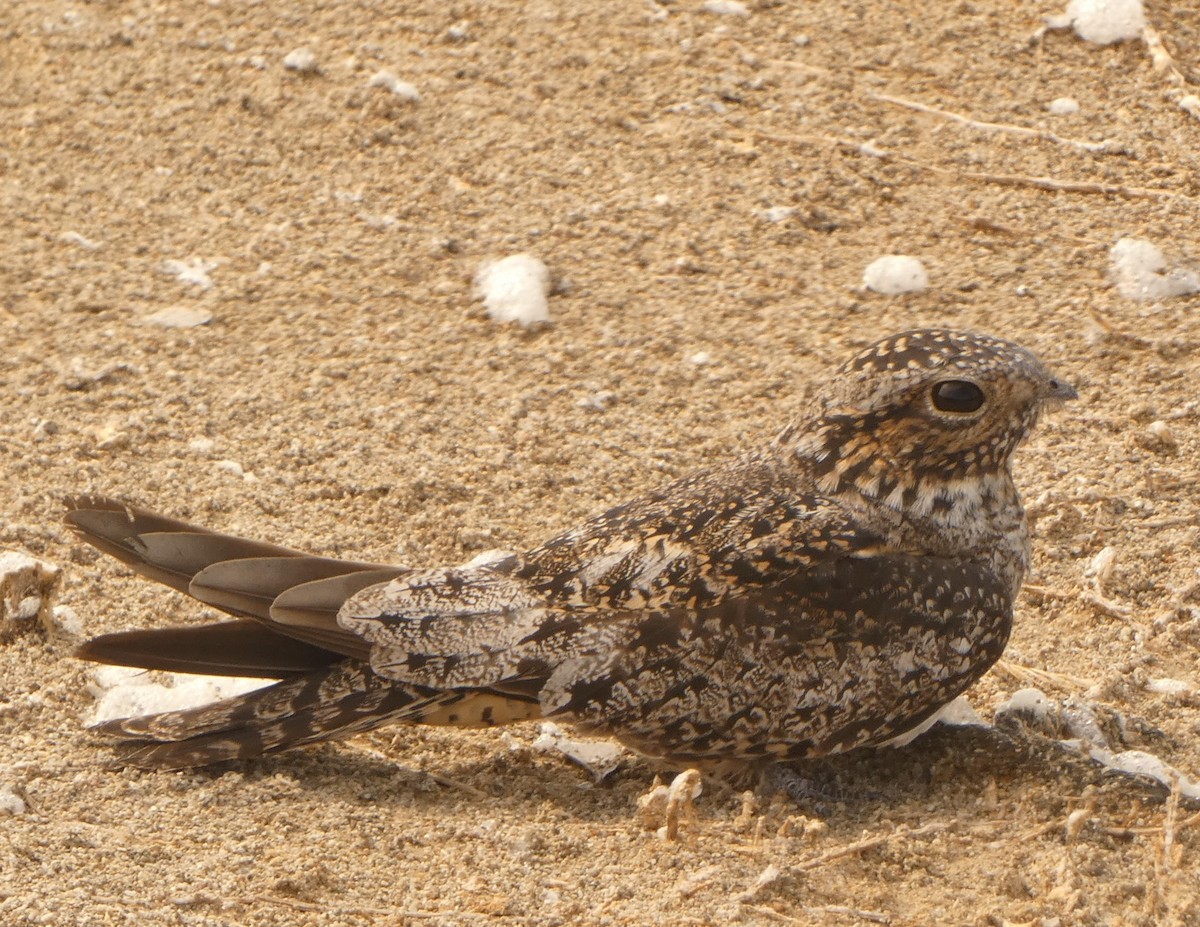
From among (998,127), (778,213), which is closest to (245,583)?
(778,213)

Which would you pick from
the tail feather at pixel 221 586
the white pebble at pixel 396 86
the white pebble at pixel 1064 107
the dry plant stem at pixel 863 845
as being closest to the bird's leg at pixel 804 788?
the dry plant stem at pixel 863 845

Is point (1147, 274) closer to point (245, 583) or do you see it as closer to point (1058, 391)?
point (1058, 391)

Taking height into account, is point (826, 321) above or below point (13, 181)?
below

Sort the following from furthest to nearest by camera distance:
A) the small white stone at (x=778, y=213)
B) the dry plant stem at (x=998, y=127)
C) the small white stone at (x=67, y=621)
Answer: the dry plant stem at (x=998, y=127) → the small white stone at (x=778, y=213) → the small white stone at (x=67, y=621)

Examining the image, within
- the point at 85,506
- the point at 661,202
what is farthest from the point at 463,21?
the point at 85,506

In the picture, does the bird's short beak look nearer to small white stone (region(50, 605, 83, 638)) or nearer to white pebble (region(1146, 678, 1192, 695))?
white pebble (region(1146, 678, 1192, 695))

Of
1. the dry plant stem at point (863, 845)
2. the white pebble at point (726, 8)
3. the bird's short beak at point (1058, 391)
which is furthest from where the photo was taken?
the white pebble at point (726, 8)

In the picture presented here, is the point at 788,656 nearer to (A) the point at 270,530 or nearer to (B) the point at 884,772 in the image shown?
(B) the point at 884,772

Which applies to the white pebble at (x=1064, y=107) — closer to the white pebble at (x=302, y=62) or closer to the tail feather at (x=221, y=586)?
the white pebble at (x=302, y=62)
